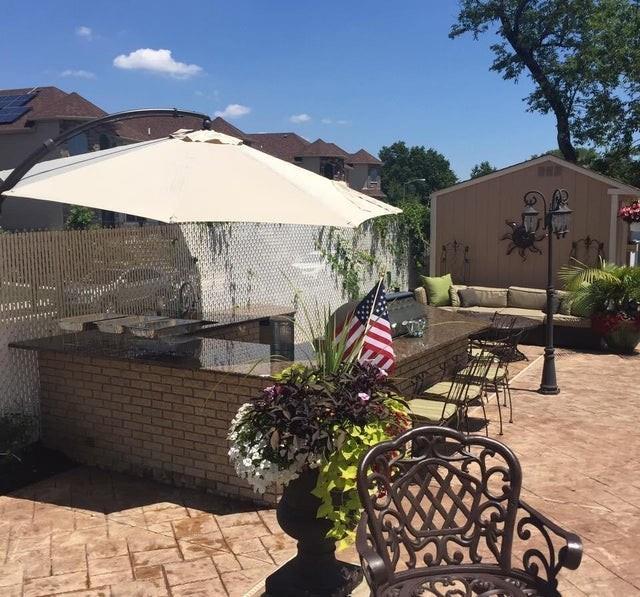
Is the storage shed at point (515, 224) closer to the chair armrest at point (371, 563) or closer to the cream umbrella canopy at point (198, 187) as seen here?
the cream umbrella canopy at point (198, 187)

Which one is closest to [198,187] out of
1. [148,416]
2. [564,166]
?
[148,416]

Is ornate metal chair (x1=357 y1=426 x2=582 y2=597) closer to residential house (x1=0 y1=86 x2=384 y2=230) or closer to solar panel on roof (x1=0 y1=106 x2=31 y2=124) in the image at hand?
residential house (x1=0 y1=86 x2=384 y2=230)

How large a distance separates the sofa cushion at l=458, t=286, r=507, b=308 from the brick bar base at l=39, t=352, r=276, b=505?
8411 millimetres

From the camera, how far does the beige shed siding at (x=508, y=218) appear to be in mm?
12484

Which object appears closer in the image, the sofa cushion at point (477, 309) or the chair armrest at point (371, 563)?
the chair armrest at point (371, 563)

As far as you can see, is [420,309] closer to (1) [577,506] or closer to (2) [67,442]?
(1) [577,506]

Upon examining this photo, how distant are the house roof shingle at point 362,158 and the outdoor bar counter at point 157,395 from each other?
159 ft

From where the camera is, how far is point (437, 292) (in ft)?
41.0

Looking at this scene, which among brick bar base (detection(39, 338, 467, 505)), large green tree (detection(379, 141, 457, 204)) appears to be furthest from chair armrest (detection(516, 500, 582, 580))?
large green tree (detection(379, 141, 457, 204))

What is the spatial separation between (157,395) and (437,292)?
8174 millimetres

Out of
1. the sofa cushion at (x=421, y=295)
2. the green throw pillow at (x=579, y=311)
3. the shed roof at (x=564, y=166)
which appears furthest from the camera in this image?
the sofa cushion at (x=421, y=295)

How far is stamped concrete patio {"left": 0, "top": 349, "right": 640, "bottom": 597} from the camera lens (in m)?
3.80

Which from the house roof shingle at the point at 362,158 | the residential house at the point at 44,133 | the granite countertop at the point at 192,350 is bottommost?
the granite countertop at the point at 192,350

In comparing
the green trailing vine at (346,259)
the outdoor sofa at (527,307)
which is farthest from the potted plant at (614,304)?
the green trailing vine at (346,259)
